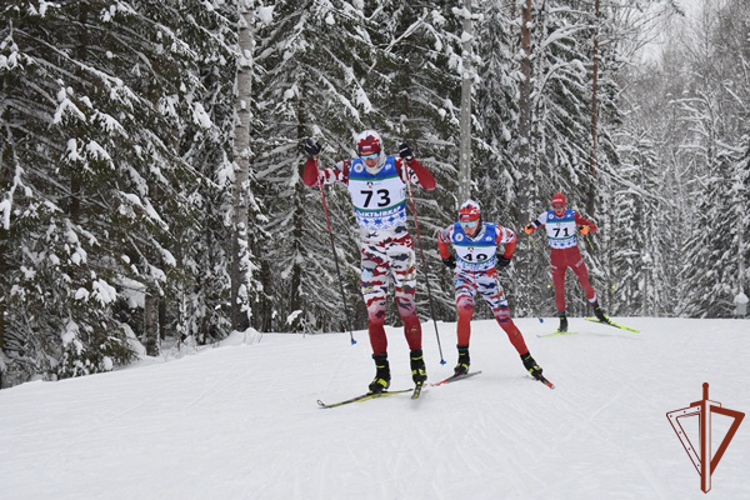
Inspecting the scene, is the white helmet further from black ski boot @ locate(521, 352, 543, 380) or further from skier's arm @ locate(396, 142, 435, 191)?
black ski boot @ locate(521, 352, 543, 380)

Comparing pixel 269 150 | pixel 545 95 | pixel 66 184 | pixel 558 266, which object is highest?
pixel 545 95

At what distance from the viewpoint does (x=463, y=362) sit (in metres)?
6.79

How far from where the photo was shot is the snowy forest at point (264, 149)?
892cm

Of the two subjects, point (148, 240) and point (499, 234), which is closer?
point (499, 234)

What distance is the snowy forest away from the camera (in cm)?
892

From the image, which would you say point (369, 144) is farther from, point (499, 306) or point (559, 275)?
point (559, 275)

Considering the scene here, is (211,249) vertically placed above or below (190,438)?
above

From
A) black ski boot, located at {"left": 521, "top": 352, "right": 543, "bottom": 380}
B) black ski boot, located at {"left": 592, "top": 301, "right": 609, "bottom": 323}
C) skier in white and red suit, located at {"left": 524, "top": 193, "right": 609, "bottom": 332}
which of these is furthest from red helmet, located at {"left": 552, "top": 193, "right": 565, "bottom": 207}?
black ski boot, located at {"left": 521, "top": 352, "right": 543, "bottom": 380}

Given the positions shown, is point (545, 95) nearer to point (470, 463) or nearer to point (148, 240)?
point (148, 240)

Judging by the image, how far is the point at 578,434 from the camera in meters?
4.25

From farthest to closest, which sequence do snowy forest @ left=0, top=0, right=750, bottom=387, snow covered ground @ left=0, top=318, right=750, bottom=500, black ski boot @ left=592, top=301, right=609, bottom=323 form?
black ski boot @ left=592, top=301, right=609, bottom=323 → snowy forest @ left=0, top=0, right=750, bottom=387 → snow covered ground @ left=0, top=318, right=750, bottom=500

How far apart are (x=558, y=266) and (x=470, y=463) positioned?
7.97m

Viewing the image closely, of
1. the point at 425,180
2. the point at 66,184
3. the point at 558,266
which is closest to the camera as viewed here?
the point at 425,180

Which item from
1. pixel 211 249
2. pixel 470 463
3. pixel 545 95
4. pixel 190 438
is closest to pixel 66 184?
pixel 211 249
